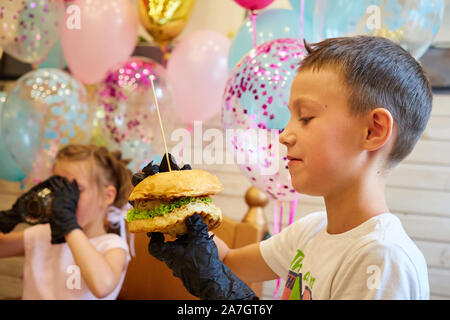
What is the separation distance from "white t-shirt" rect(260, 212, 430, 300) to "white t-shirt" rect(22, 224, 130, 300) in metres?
0.95

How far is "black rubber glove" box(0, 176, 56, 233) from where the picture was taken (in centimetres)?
164

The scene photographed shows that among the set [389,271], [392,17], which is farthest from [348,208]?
[392,17]

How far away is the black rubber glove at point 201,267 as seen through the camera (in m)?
0.80

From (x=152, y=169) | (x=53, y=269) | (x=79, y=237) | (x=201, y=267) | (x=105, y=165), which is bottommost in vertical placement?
(x=53, y=269)

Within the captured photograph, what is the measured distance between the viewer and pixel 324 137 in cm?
82

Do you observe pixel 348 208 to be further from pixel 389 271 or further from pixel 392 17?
pixel 392 17

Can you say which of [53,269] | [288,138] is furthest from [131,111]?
[288,138]

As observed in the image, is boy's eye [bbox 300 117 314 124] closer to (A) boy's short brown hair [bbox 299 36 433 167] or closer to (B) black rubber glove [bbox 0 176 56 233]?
(A) boy's short brown hair [bbox 299 36 433 167]

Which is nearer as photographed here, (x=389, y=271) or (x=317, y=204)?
(x=389, y=271)

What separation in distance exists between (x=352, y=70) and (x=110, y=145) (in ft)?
4.03

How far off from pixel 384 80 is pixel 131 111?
3.80ft

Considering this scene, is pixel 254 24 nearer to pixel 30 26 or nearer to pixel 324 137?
pixel 30 26

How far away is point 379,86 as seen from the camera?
83 centimetres

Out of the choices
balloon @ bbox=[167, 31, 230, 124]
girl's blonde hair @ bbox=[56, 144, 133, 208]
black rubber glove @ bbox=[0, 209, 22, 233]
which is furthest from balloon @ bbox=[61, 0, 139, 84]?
black rubber glove @ bbox=[0, 209, 22, 233]
